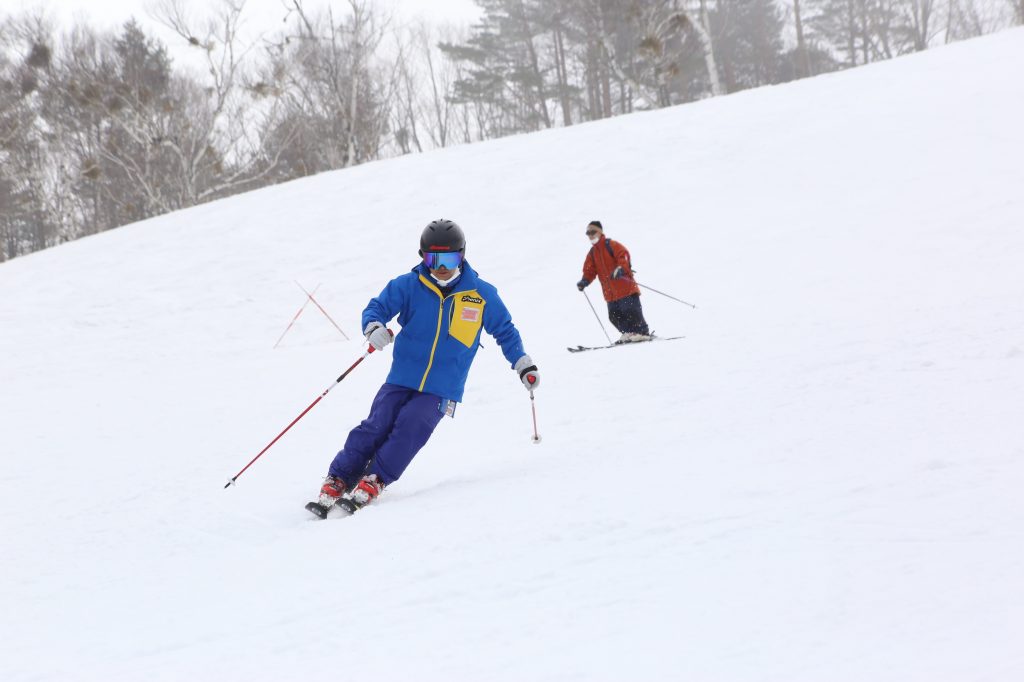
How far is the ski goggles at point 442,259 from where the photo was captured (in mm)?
4051

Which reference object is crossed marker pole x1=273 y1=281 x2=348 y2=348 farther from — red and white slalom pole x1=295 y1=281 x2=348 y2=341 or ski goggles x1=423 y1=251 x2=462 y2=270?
ski goggles x1=423 y1=251 x2=462 y2=270

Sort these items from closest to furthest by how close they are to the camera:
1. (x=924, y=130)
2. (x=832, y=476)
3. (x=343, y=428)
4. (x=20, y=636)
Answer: (x=20, y=636) → (x=832, y=476) → (x=343, y=428) → (x=924, y=130)

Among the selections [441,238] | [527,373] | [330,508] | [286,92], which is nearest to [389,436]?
[330,508]

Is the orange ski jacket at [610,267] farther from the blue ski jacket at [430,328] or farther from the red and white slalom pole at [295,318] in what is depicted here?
the red and white slalom pole at [295,318]

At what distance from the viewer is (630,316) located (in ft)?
27.7

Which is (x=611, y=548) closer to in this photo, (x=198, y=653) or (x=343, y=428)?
(x=198, y=653)

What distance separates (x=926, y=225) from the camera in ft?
31.8

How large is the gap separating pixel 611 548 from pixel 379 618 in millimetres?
855

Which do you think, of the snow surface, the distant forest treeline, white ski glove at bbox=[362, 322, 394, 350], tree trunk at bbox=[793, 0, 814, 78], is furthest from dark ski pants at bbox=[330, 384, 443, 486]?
tree trunk at bbox=[793, 0, 814, 78]

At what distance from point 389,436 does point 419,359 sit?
17.4 inches

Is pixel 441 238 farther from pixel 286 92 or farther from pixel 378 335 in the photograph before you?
pixel 286 92

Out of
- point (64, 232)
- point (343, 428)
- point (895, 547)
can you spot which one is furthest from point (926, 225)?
point (64, 232)

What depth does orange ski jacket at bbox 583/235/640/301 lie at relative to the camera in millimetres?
8500

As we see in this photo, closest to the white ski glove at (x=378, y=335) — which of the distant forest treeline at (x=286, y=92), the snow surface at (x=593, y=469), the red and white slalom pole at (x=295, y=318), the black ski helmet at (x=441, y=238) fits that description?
the black ski helmet at (x=441, y=238)
